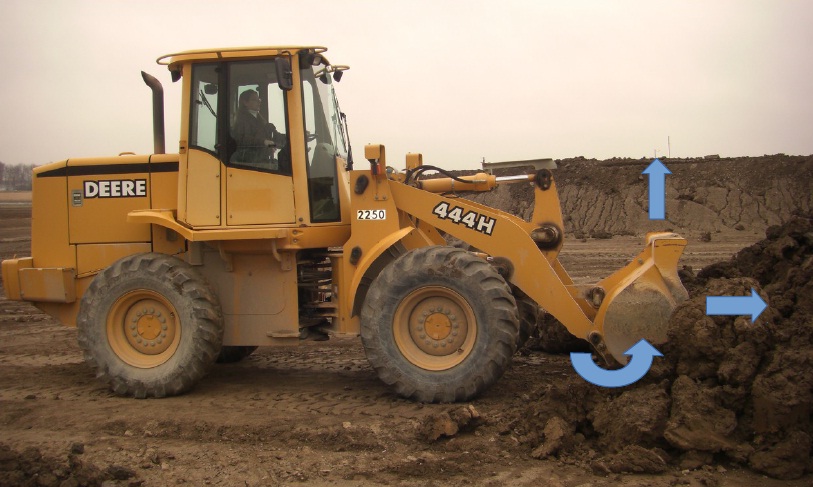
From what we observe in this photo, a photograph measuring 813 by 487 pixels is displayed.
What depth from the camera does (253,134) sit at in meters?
7.55

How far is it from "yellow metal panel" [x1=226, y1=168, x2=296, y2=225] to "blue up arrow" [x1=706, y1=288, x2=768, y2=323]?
A: 11.8 feet

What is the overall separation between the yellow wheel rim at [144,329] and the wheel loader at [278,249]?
13 millimetres

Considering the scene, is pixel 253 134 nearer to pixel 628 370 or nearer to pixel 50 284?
pixel 50 284

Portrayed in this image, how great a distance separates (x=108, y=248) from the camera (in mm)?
8062

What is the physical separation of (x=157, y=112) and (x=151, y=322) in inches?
80.3

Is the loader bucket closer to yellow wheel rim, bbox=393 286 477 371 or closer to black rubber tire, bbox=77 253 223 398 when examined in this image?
yellow wheel rim, bbox=393 286 477 371

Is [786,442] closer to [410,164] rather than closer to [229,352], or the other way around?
[410,164]

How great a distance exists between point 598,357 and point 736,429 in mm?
2008

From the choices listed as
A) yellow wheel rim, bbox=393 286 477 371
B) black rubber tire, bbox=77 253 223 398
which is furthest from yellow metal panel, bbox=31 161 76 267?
yellow wheel rim, bbox=393 286 477 371

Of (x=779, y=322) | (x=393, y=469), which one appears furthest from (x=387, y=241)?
(x=779, y=322)

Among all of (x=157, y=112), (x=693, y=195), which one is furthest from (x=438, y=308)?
(x=693, y=195)

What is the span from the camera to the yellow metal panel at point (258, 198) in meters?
7.48

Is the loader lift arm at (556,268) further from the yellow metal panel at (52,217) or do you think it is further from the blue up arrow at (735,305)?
the yellow metal panel at (52,217)

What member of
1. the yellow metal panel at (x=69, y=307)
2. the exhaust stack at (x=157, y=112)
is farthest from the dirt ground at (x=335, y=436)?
the exhaust stack at (x=157, y=112)
